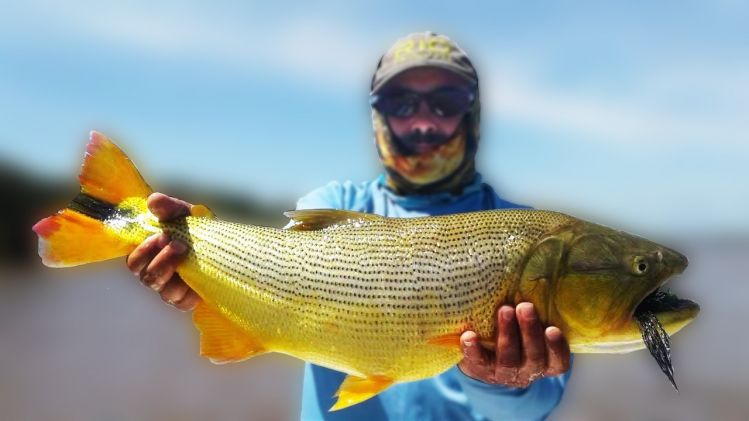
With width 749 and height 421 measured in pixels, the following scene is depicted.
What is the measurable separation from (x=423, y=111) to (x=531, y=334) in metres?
2.57

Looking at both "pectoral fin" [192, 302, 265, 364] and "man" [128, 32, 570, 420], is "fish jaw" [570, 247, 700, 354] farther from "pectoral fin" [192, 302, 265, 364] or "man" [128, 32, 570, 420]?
"pectoral fin" [192, 302, 265, 364]

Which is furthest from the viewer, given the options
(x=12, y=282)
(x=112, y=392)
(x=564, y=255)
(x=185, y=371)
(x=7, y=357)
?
(x=12, y=282)

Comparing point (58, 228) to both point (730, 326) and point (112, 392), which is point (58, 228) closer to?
point (112, 392)

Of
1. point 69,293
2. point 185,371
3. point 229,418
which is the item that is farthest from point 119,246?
point 69,293

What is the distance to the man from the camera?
3732 mm

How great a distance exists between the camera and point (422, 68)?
5242 millimetres

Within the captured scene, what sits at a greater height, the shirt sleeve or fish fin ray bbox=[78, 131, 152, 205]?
fish fin ray bbox=[78, 131, 152, 205]

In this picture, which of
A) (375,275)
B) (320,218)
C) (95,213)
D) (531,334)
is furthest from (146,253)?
(531,334)

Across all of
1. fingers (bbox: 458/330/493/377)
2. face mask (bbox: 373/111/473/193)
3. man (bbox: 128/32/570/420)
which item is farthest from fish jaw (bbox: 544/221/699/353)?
face mask (bbox: 373/111/473/193)

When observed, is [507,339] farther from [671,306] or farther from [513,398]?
[513,398]

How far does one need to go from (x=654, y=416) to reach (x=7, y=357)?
12.4 metres

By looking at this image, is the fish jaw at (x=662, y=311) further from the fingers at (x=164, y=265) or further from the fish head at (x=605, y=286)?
the fingers at (x=164, y=265)

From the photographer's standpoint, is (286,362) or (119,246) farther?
(286,362)

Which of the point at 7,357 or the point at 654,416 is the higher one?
the point at 654,416
